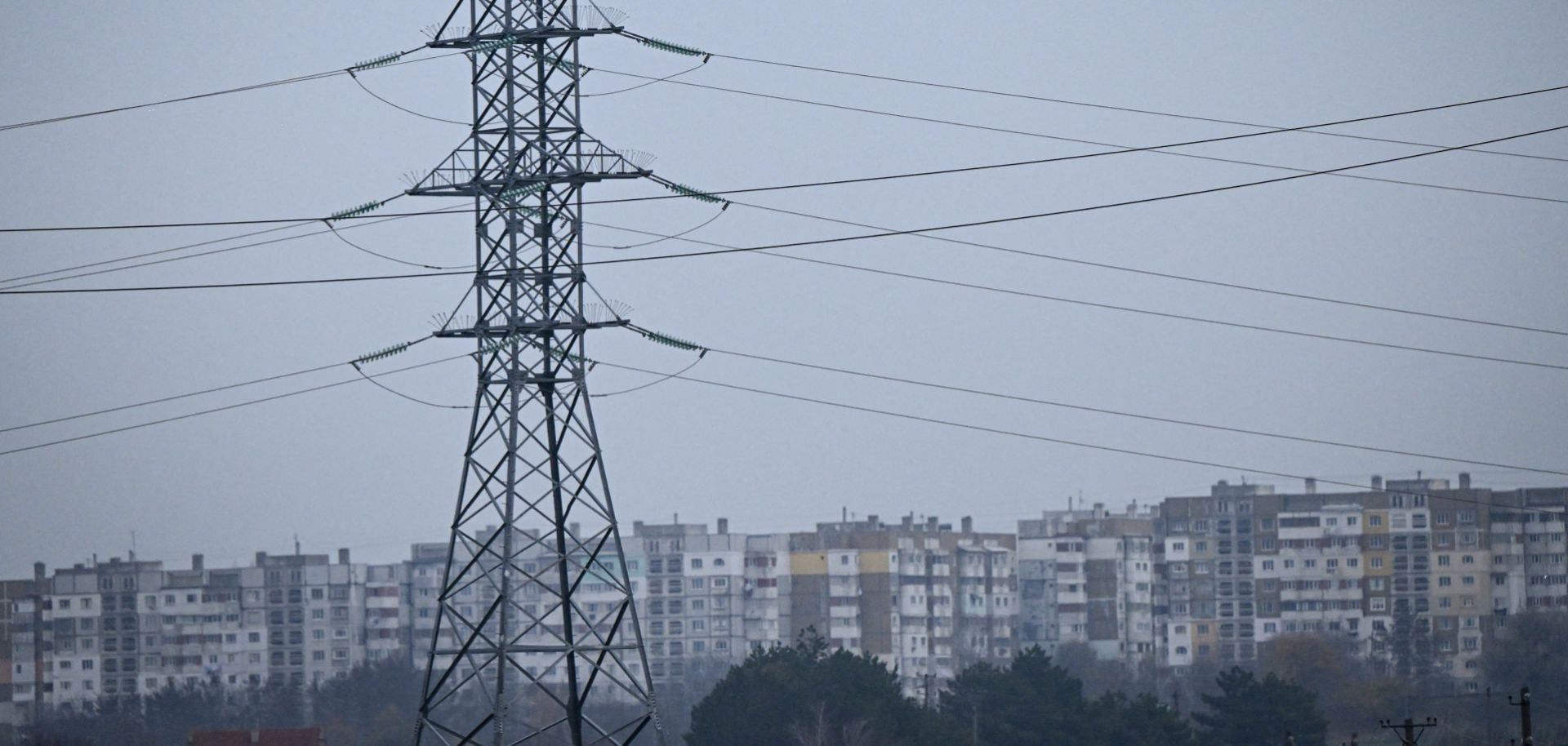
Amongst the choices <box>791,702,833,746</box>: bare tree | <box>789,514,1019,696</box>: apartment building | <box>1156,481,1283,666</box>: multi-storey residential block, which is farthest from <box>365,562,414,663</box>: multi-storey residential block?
<box>791,702,833,746</box>: bare tree

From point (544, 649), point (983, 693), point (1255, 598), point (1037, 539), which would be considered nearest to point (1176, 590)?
point (1255, 598)

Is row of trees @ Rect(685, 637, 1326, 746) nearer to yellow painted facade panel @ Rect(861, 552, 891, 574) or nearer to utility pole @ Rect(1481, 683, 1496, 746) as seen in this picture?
utility pole @ Rect(1481, 683, 1496, 746)

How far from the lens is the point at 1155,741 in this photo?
6203 centimetres

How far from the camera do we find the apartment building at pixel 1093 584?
13025 centimetres

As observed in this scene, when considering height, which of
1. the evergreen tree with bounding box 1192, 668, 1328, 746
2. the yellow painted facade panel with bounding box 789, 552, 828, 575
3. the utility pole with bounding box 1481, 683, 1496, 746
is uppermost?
the yellow painted facade panel with bounding box 789, 552, 828, 575

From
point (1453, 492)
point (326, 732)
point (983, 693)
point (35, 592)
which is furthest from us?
point (1453, 492)

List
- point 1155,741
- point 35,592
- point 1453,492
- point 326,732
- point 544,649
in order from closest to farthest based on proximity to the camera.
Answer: point 544,649 < point 1155,741 < point 326,732 < point 35,592 < point 1453,492

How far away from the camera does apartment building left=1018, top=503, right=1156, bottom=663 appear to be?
427 ft

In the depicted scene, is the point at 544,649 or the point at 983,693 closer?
the point at 544,649

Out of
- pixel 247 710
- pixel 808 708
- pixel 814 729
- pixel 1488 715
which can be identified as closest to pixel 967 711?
pixel 808 708

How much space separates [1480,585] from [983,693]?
189ft

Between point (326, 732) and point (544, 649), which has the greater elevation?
point (544, 649)

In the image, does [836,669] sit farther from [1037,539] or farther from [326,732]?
[1037,539]

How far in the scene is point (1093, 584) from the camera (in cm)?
13412
